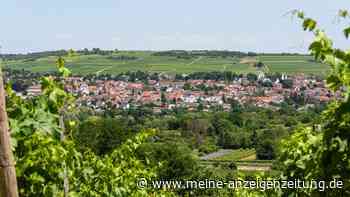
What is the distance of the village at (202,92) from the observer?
10675 centimetres

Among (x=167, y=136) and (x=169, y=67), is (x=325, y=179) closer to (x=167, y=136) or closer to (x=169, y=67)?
(x=167, y=136)

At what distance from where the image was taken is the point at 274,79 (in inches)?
5094

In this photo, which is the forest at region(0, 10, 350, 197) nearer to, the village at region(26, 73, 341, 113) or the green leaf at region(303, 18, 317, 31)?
the green leaf at region(303, 18, 317, 31)

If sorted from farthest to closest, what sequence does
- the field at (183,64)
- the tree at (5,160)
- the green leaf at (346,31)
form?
the field at (183,64)
the green leaf at (346,31)
the tree at (5,160)

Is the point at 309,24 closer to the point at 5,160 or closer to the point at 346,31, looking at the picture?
the point at 346,31

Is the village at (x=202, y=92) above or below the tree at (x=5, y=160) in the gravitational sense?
below

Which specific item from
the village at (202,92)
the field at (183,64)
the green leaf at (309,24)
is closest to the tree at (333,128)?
the green leaf at (309,24)

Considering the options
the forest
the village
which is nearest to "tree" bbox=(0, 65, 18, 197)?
the forest

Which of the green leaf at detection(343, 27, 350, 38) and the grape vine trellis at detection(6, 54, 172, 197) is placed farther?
the grape vine trellis at detection(6, 54, 172, 197)

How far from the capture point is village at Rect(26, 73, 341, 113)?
106750mm

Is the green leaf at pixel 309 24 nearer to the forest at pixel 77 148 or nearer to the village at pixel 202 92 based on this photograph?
the forest at pixel 77 148

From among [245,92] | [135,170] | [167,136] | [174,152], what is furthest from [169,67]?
[135,170]

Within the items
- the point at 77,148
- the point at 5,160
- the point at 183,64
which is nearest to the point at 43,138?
the point at 77,148

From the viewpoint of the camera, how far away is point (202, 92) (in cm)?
12712
